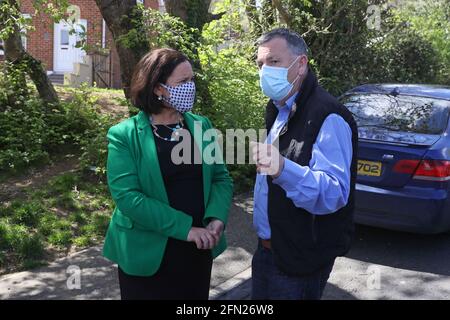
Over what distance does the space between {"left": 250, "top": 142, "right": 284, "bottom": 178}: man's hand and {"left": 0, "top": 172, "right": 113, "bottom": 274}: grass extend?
3.43 meters

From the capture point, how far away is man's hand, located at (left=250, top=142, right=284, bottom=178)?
6.66 ft

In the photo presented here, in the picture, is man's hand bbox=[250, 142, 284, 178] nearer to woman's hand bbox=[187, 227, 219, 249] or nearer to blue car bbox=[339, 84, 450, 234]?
woman's hand bbox=[187, 227, 219, 249]

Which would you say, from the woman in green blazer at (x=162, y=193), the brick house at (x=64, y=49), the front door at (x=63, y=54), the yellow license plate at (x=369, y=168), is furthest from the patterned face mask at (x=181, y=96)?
the front door at (x=63, y=54)

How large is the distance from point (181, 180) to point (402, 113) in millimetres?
3900

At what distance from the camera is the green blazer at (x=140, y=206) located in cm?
244

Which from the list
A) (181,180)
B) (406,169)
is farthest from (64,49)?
(181,180)

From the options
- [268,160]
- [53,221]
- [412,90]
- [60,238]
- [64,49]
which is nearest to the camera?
[268,160]

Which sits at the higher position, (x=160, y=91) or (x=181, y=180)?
(x=160, y=91)

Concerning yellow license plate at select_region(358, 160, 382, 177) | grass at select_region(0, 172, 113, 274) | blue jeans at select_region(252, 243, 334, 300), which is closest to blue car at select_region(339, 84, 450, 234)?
yellow license plate at select_region(358, 160, 382, 177)

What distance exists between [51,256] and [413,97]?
4.39 metres

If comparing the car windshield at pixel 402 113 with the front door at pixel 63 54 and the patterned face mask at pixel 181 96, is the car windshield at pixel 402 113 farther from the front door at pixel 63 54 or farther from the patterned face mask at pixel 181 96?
the front door at pixel 63 54

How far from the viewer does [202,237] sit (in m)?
2.51

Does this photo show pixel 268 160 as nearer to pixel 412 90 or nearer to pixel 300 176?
pixel 300 176

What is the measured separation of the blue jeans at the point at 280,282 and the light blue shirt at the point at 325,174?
406 mm
